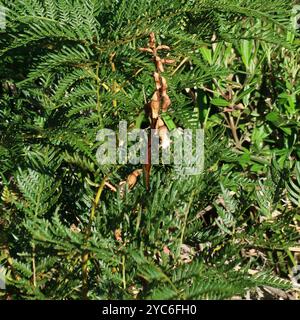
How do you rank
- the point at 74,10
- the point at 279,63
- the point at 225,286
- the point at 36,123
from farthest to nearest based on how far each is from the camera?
the point at 279,63 → the point at 36,123 → the point at 74,10 → the point at 225,286

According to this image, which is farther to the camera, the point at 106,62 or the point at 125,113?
the point at 125,113

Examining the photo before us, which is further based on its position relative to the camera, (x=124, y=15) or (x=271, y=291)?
(x=271, y=291)

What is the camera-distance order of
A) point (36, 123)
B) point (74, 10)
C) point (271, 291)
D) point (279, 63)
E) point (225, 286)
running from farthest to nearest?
point (279, 63) → point (271, 291) → point (36, 123) → point (74, 10) → point (225, 286)

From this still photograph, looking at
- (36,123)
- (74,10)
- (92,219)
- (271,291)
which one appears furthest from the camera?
(271,291)

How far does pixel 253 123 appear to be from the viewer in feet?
8.95

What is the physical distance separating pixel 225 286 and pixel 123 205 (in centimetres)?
39

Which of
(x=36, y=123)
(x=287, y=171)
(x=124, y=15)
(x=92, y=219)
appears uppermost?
(x=124, y=15)

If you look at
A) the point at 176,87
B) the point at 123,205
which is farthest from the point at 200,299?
the point at 176,87

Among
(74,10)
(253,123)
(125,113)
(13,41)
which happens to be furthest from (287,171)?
(253,123)

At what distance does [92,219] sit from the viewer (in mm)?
1548

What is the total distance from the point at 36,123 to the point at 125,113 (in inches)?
10.3

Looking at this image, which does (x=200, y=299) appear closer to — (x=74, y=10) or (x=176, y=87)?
(x=176, y=87)

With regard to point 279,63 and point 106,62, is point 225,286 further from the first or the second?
point 279,63

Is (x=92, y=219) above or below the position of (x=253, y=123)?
below
